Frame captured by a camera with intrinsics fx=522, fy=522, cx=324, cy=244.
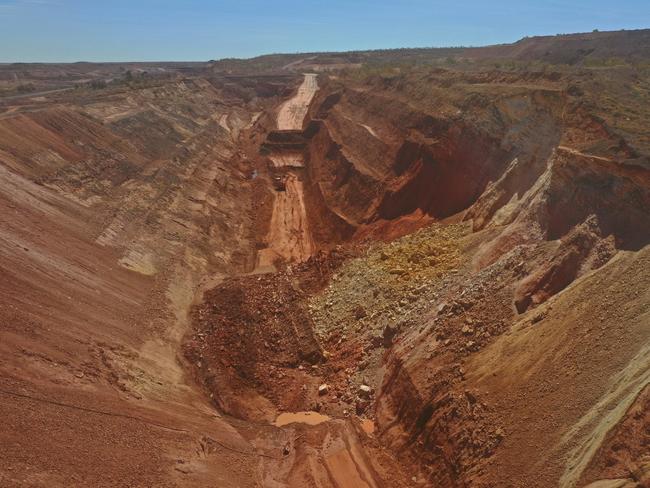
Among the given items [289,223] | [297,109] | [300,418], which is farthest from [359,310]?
[297,109]

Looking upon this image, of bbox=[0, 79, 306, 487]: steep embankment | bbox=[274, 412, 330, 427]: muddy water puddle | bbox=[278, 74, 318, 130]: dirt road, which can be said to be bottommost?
bbox=[274, 412, 330, 427]: muddy water puddle

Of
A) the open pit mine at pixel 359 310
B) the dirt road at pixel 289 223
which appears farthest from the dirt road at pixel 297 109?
the open pit mine at pixel 359 310

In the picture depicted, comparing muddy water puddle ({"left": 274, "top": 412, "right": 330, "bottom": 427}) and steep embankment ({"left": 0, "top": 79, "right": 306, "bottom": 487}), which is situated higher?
steep embankment ({"left": 0, "top": 79, "right": 306, "bottom": 487})

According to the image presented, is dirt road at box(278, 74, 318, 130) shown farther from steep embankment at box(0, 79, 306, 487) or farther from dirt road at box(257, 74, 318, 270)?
steep embankment at box(0, 79, 306, 487)

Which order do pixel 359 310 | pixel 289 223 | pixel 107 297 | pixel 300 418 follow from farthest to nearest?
pixel 289 223 < pixel 359 310 < pixel 107 297 < pixel 300 418

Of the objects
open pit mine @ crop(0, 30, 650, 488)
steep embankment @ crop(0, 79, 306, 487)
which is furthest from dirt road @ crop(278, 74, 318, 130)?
open pit mine @ crop(0, 30, 650, 488)

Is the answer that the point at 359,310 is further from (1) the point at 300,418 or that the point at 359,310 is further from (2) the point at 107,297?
(2) the point at 107,297

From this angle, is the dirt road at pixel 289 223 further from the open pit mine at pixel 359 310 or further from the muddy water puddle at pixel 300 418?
the muddy water puddle at pixel 300 418

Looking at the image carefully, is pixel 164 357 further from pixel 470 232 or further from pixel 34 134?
pixel 34 134

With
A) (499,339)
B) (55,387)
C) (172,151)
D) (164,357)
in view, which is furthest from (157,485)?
(172,151)
